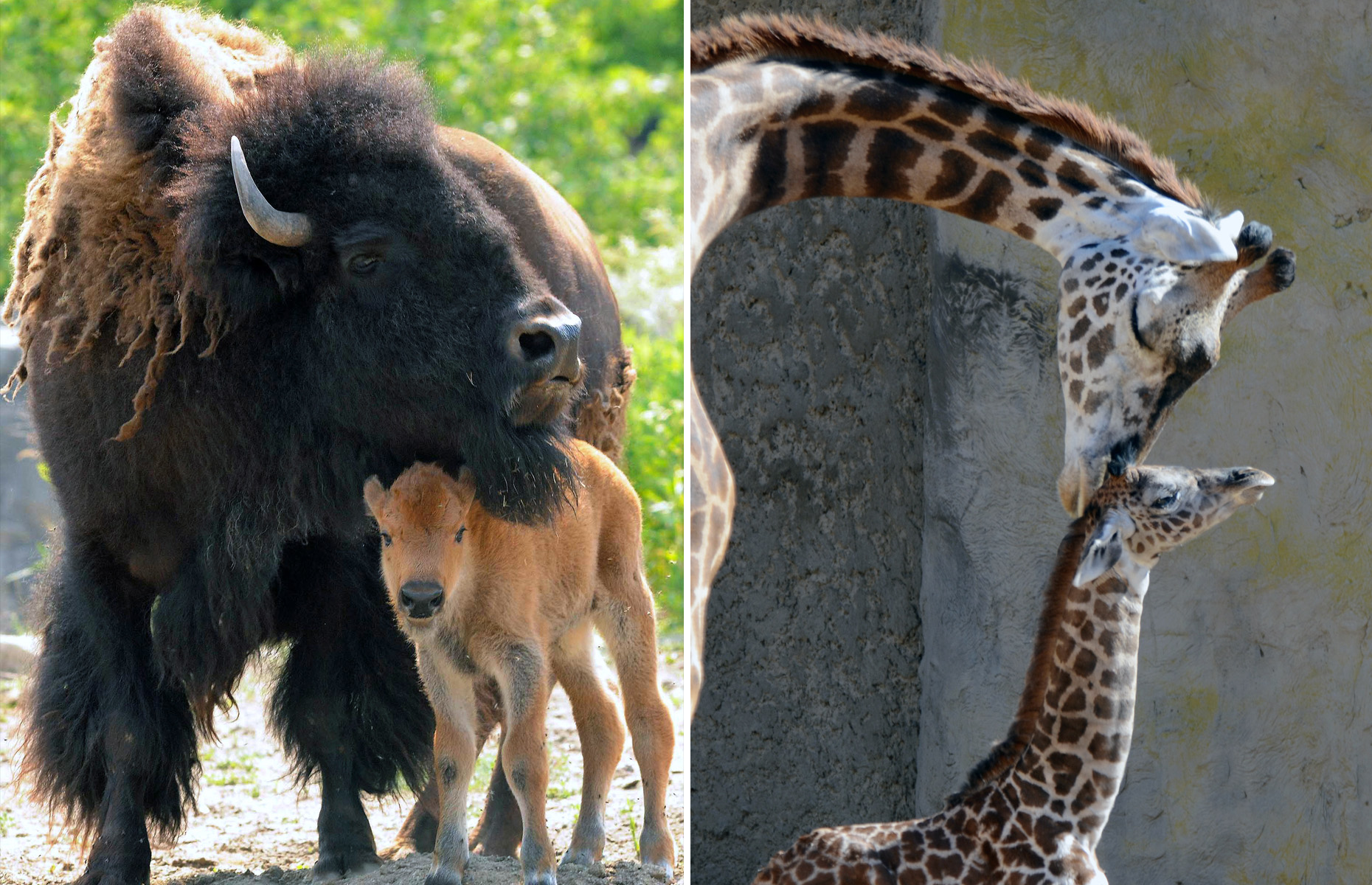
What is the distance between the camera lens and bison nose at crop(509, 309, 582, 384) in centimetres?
284

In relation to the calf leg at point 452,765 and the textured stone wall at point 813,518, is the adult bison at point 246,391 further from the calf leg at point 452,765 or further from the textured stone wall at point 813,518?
the textured stone wall at point 813,518

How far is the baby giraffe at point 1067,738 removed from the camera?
276cm

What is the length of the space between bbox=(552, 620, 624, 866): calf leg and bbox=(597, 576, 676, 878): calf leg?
0.05 m

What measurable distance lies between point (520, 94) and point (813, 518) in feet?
24.8

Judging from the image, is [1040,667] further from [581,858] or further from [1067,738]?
[581,858]

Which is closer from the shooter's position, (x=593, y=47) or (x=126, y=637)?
(x=126, y=637)

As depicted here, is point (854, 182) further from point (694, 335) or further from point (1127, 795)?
point (1127, 795)

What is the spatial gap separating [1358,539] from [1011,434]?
37.2 inches

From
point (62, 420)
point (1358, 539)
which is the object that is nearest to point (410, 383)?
point (62, 420)

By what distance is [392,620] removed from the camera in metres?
3.43

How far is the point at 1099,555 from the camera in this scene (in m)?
2.67

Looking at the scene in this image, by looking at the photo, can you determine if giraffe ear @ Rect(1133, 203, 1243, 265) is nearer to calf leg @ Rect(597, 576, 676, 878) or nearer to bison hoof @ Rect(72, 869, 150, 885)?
calf leg @ Rect(597, 576, 676, 878)

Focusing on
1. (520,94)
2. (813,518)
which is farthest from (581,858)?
(520,94)

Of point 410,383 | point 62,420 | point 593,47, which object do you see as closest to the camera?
point 410,383
